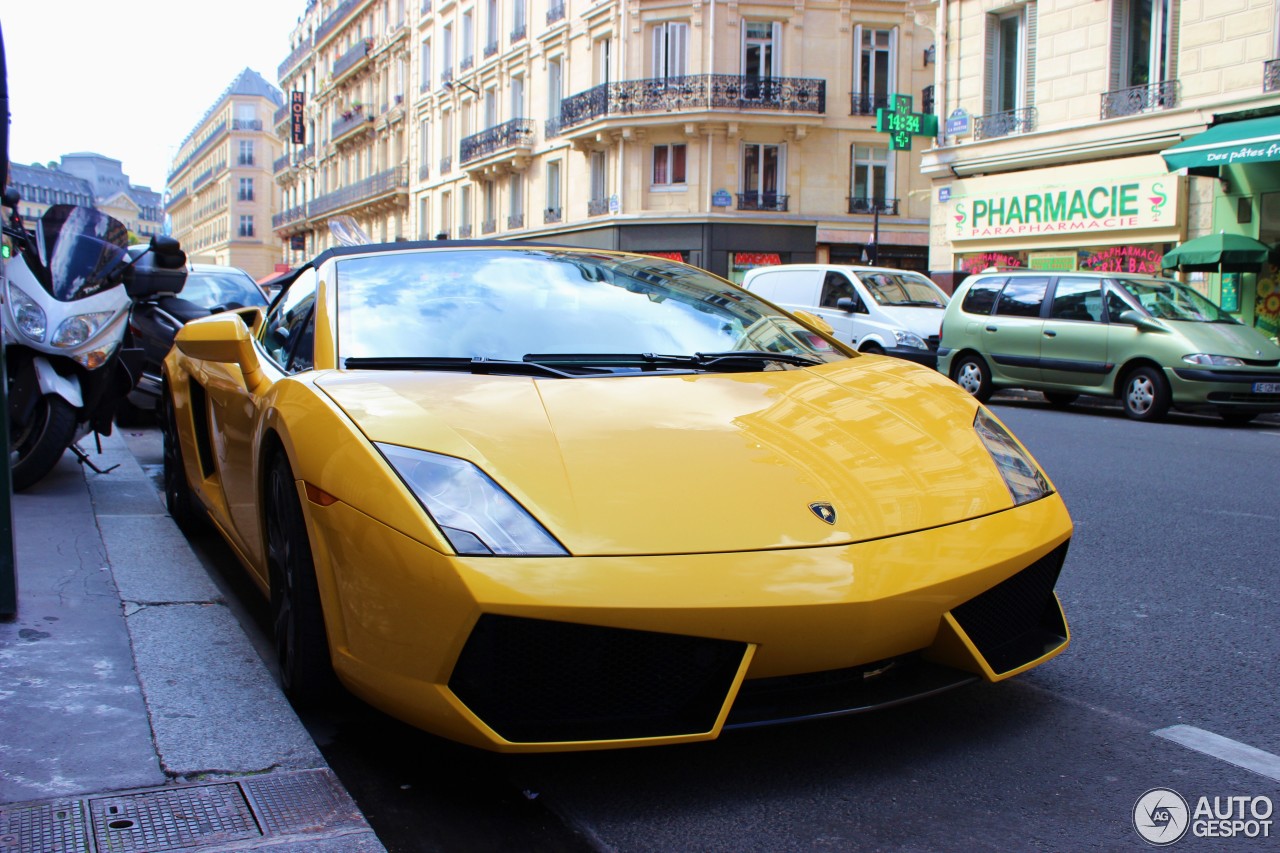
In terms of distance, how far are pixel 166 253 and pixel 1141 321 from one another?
10072mm

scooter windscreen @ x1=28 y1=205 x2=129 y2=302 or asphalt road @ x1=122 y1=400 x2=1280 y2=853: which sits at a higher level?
scooter windscreen @ x1=28 y1=205 x2=129 y2=302

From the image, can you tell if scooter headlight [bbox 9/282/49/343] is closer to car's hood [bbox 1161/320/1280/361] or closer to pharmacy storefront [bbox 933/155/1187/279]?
car's hood [bbox 1161/320/1280/361]

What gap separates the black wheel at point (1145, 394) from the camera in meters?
12.3

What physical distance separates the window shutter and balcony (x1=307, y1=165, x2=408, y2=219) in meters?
35.7

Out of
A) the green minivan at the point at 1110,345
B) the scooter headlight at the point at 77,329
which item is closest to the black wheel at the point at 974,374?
the green minivan at the point at 1110,345

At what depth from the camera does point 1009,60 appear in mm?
22516

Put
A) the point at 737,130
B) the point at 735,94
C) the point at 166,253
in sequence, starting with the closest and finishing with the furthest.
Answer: the point at 166,253 < the point at 735,94 < the point at 737,130

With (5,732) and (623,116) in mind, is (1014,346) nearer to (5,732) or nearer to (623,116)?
(5,732)

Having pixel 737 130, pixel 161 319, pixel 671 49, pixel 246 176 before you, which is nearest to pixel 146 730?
pixel 161 319

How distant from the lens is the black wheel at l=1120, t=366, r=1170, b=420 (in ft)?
40.3

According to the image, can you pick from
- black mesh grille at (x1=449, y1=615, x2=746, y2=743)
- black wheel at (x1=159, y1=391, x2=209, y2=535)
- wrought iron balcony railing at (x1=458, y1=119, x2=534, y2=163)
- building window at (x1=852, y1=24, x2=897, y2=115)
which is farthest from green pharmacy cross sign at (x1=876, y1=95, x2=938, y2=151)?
black mesh grille at (x1=449, y1=615, x2=746, y2=743)

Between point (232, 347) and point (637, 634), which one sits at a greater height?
point (232, 347)

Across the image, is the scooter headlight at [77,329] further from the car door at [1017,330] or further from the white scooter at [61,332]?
the car door at [1017,330]

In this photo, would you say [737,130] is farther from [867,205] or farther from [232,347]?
[232,347]
